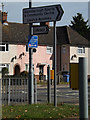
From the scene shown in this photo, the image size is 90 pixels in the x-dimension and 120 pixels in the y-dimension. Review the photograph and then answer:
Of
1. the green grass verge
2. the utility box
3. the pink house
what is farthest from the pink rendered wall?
the utility box

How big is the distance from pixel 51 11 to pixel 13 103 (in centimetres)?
385

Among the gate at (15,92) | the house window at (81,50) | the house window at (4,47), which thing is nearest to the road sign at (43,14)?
the gate at (15,92)

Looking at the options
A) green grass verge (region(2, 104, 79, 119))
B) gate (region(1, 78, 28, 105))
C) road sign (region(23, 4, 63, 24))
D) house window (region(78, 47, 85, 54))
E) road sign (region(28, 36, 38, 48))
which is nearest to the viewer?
green grass verge (region(2, 104, 79, 119))

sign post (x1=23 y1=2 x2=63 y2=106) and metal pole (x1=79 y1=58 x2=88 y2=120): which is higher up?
sign post (x1=23 y1=2 x2=63 y2=106)

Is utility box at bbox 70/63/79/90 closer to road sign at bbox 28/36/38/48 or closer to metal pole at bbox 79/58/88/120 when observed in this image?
metal pole at bbox 79/58/88/120

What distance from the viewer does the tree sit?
83.4 meters

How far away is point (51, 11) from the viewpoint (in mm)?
12008

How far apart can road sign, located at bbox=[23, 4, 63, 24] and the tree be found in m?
70.7

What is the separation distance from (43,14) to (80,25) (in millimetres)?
72866

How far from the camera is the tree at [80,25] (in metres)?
83.4

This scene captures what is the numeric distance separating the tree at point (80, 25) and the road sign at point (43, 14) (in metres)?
70.7

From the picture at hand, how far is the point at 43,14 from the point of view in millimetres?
12219

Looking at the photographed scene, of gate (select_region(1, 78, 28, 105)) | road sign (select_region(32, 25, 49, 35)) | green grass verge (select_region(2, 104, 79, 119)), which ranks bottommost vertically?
green grass verge (select_region(2, 104, 79, 119))

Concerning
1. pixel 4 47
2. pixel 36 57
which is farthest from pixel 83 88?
pixel 36 57
